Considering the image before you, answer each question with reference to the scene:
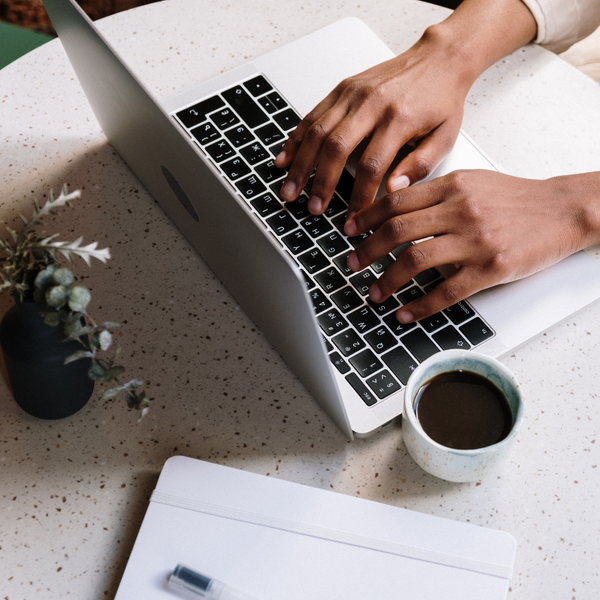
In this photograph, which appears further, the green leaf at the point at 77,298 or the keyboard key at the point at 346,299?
the keyboard key at the point at 346,299

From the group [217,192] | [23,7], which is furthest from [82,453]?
[23,7]

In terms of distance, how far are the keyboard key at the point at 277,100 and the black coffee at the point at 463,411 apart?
44 cm

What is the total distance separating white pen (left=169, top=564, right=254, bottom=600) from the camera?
53 cm

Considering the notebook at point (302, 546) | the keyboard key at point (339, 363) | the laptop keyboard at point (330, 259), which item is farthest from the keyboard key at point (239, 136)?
the notebook at point (302, 546)

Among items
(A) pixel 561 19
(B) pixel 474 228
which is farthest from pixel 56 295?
(A) pixel 561 19

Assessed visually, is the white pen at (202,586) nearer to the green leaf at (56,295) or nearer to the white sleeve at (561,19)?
the green leaf at (56,295)

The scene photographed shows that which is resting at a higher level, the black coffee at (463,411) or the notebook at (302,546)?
the black coffee at (463,411)

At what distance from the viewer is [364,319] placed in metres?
0.67

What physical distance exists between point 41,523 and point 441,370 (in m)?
0.39

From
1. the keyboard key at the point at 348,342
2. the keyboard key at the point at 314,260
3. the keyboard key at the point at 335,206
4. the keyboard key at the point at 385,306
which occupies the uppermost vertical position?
the keyboard key at the point at 335,206

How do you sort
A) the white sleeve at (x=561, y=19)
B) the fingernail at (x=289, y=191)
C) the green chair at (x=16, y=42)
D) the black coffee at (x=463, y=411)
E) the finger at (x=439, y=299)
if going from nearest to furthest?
the black coffee at (x=463, y=411) < the finger at (x=439, y=299) < the fingernail at (x=289, y=191) < the white sleeve at (x=561, y=19) < the green chair at (x=16, y=42)

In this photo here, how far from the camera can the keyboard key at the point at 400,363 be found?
24.8 inches

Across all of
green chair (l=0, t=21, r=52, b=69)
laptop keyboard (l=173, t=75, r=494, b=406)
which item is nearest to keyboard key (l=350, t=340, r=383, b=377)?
laptop keyboard (l=173, t=75, r=494, b=406)

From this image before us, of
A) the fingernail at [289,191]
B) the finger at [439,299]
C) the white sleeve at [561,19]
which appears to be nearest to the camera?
the finger at [439,299]
